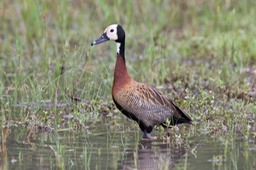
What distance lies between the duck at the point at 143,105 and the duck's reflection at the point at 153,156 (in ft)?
1.36

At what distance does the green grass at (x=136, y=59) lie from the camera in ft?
29.8

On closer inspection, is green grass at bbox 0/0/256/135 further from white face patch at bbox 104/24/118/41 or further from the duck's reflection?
the duck's reflection

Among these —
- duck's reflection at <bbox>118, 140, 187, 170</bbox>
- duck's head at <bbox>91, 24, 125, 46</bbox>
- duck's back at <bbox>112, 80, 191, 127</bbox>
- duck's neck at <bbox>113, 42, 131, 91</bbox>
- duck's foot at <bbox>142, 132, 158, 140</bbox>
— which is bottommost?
duck's reflection at <bbox>118, 140, 187, 170</bbox>

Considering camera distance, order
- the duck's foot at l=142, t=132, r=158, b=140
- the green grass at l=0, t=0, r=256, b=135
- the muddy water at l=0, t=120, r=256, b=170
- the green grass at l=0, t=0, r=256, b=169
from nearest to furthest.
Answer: the muddy water at l=0, t=120, r=256, b=170 < the duck's foot at l=142, t=132, r=158, b=140 < the green grass at l=0, t=0, r=256, b=169 < the green grass at l=0, t=0, r=256, b=135

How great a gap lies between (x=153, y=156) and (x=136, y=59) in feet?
16.2

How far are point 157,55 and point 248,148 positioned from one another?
4.38m

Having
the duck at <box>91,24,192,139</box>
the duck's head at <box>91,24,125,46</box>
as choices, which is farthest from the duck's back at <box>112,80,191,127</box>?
the duck's head at <box>91,24,125,46</box>

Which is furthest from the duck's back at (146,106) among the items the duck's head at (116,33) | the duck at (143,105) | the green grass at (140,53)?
the duck's head at (116,33)

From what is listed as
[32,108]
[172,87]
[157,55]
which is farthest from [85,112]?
[157,55]

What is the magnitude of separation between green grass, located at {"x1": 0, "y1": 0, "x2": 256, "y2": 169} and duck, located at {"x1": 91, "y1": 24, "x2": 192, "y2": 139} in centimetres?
22

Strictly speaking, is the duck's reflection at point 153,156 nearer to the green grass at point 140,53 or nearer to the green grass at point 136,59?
the green grass at point 136,59

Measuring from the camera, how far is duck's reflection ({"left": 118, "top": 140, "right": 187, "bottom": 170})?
273 inches

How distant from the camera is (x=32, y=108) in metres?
8.93

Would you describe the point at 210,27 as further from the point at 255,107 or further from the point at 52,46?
the point at 255,107
